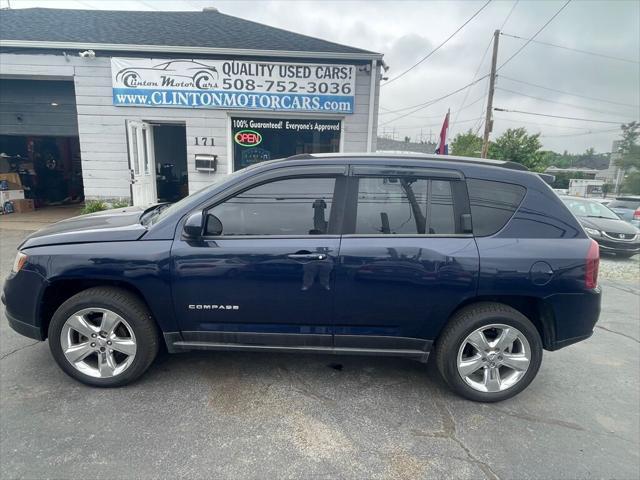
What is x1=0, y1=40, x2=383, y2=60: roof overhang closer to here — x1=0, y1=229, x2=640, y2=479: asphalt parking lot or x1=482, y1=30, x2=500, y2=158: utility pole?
x1=0, y1=229, x2=640, y2=479: asphalt parking lot

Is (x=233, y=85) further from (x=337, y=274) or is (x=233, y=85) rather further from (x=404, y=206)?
(x=337, y=274)

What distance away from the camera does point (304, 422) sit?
8.18 feet

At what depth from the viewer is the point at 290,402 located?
8.84 feet

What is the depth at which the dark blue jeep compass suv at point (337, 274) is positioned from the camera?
2.60 metres

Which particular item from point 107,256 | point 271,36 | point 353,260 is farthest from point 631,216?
point 107,256

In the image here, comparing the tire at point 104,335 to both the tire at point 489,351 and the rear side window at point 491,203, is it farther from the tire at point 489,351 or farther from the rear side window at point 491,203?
the rear side window at point 491,203

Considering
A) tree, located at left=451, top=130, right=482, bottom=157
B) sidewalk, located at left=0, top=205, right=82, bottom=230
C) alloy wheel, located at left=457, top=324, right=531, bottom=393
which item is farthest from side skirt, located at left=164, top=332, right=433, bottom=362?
tree, located at left=451, top=130, right=482, bottom=157

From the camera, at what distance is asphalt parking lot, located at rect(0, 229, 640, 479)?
2.14 meters

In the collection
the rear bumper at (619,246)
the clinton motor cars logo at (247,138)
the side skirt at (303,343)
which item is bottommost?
the rear bumper at (619,246)

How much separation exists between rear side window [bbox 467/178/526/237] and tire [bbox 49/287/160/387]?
260cm

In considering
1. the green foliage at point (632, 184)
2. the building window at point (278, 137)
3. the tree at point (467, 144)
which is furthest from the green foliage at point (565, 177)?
the building window at point (278, 137)

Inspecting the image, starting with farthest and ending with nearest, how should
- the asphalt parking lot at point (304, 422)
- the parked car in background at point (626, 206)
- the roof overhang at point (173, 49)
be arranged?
the parked car in background at point (626, 206), the roof overhang at point (173, 49), the asphalt parking lot at point (304, 422)

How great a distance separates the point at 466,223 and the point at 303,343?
153 centimetres

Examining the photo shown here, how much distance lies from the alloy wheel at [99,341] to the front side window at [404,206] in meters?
1.95
